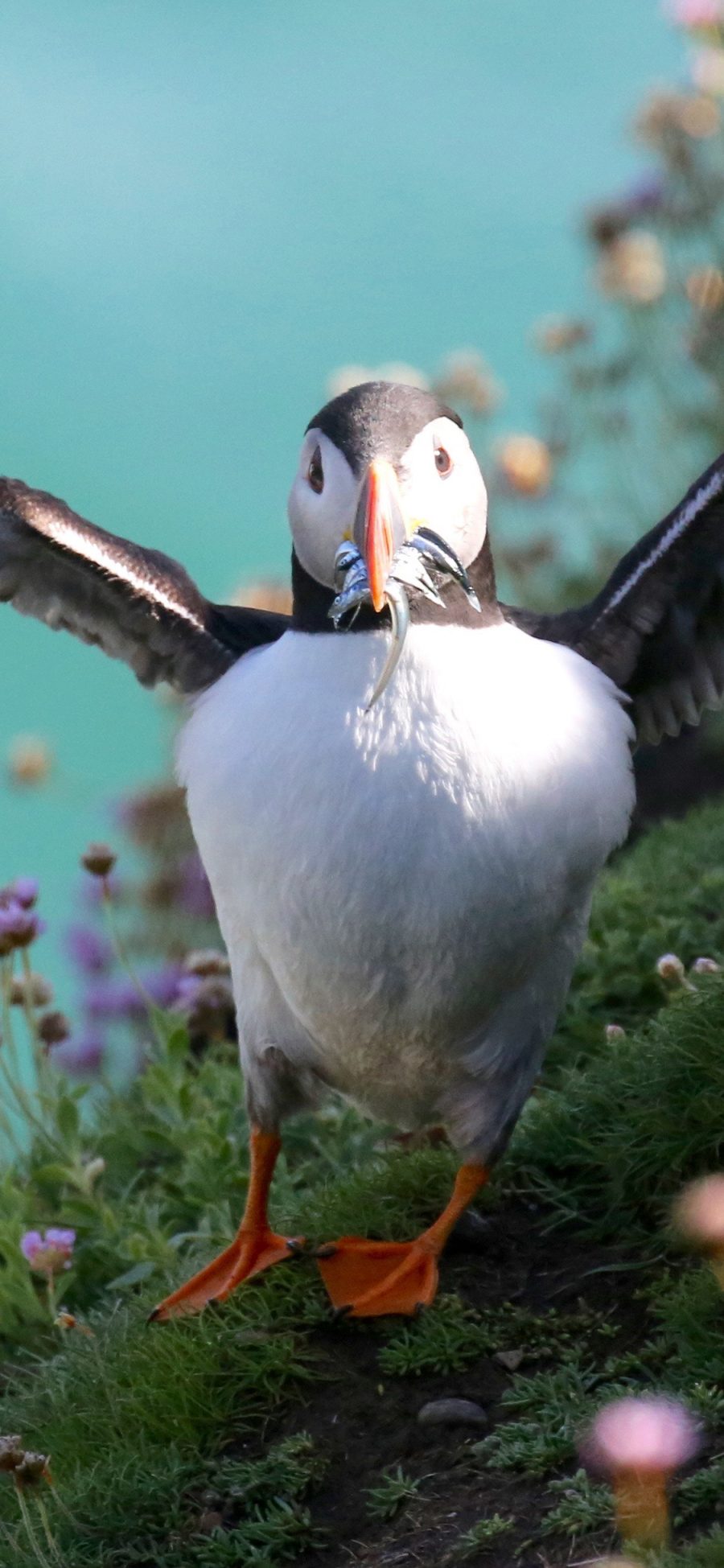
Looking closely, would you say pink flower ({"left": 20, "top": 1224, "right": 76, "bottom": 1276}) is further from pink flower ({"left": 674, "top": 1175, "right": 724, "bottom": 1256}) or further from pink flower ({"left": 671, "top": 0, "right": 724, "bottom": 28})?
pink flower ({"left": 671, "top": 0, "right": 724, "bottom": 28})

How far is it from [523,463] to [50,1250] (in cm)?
525

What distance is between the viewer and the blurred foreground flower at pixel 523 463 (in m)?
8.88

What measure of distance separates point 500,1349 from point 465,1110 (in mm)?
491

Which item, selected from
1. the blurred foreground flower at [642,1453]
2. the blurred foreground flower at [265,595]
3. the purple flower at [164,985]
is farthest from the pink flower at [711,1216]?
the blurred foreground flower at [265,595]

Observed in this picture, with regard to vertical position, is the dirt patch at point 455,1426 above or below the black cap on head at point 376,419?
below

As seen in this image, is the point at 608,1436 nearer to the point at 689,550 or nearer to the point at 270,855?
the point at 270,855

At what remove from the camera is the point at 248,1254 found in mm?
4273

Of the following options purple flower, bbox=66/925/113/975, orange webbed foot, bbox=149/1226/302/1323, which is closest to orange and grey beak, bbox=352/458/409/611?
orange webbed foot, bbox=149/1226/302/1323

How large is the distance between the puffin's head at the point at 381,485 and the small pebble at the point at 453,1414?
1.51 m

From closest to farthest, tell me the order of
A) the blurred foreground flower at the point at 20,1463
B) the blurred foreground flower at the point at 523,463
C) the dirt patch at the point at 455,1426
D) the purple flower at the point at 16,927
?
the blurred foreground flower at the point at 20,1463 < the dirt patch at the point at 455,1426 < the purple flower at the point at 16,927 < the blurred foreground flower at the point at 523,463

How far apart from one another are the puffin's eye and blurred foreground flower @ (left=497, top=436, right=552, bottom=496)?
519cm

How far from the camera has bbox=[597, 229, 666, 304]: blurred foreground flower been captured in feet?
28.3

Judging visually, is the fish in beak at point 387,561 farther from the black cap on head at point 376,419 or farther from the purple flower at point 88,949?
the purple flower at point 88,949

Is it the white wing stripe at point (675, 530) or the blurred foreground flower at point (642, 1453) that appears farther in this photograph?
the white wing stripe at point (675, 530)
